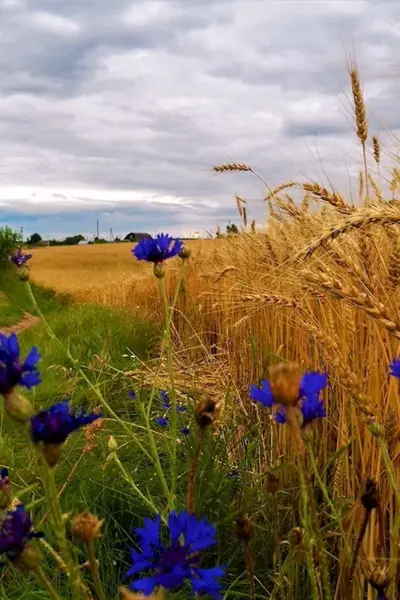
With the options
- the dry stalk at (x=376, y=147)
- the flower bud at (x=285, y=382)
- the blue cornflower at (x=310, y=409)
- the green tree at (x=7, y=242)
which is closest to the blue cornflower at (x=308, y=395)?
the blue cornflower at (x=310, y=409)

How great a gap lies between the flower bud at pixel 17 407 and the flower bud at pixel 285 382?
0.88 feet

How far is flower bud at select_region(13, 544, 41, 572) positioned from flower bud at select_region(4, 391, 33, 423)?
0.47ft

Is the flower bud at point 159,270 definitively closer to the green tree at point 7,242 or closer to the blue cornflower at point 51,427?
the blue cornflower at point 51,427

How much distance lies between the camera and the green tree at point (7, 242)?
1409cm

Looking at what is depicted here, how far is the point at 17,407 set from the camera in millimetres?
770

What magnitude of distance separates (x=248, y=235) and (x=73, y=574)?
3161 millimetres

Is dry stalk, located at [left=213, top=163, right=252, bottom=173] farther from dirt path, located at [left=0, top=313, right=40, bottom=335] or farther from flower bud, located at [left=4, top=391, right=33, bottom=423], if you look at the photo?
dirt path, located at [left=0, top=313, right=40, bottom=335]

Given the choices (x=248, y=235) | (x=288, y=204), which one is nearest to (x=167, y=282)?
(x=248, y=235)

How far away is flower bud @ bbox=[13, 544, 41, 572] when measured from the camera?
0.78 metres

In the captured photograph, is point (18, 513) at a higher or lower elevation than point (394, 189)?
lower

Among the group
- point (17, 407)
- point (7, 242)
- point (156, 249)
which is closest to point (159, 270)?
point (156, 249)

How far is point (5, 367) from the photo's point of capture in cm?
79

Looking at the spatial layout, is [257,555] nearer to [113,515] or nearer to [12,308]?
[113,515]

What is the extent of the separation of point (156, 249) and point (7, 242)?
44.1ft
